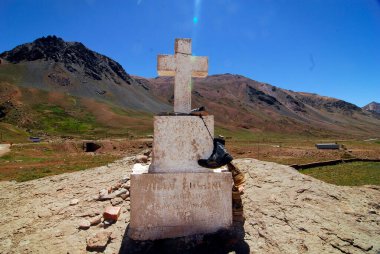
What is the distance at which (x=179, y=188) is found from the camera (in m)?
5.43

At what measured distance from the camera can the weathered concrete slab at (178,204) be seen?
535 cm

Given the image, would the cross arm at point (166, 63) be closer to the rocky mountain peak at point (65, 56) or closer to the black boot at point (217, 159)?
the black boot at point (217, 159)

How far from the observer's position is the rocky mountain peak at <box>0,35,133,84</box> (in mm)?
113188

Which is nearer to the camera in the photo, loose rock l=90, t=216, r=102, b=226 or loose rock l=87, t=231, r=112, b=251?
loose rock l=87, t=231, r=112, b=251

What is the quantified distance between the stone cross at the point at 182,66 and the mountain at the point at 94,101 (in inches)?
1924

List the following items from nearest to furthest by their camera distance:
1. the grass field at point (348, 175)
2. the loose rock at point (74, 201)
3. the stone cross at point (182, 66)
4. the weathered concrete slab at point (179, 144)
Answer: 1. the weathered concrete slab at point (179, 144)
2. the stone cross at point (182, 66)
3. the loose rock at point (74, 201)
4. the grass field at point (348, 175)

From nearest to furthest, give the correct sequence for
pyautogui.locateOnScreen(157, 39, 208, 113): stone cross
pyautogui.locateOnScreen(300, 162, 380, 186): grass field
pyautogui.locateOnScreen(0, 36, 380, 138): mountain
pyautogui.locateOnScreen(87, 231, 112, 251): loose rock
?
pyautogui.locateOnScreen(87, 231, 112, 251): loose rock, pyautogui.locateOnScreen(157, 39, 208, 113): stone cross, pyautogui.locateOnScreen(300, 162, 380, 186): grass field, pyautogui.locateOnScreen(0, 36, 380, 138): mountain

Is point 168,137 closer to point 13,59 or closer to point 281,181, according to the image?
point 281,181

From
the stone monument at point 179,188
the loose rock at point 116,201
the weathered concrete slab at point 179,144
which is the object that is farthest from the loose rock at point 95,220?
the weathered concrete slab at point 179,144

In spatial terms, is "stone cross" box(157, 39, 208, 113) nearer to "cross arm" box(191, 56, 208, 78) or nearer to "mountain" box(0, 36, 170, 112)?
"cross arm" box(191, 56, 208, 78)

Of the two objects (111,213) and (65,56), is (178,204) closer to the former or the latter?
(111,213)

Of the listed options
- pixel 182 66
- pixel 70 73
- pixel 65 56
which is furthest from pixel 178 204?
pixel 65 56

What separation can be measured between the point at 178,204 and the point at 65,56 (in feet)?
410

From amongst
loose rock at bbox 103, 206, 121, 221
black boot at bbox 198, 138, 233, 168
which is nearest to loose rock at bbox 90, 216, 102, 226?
loose rock at bbox 103, 206, 121, 221
